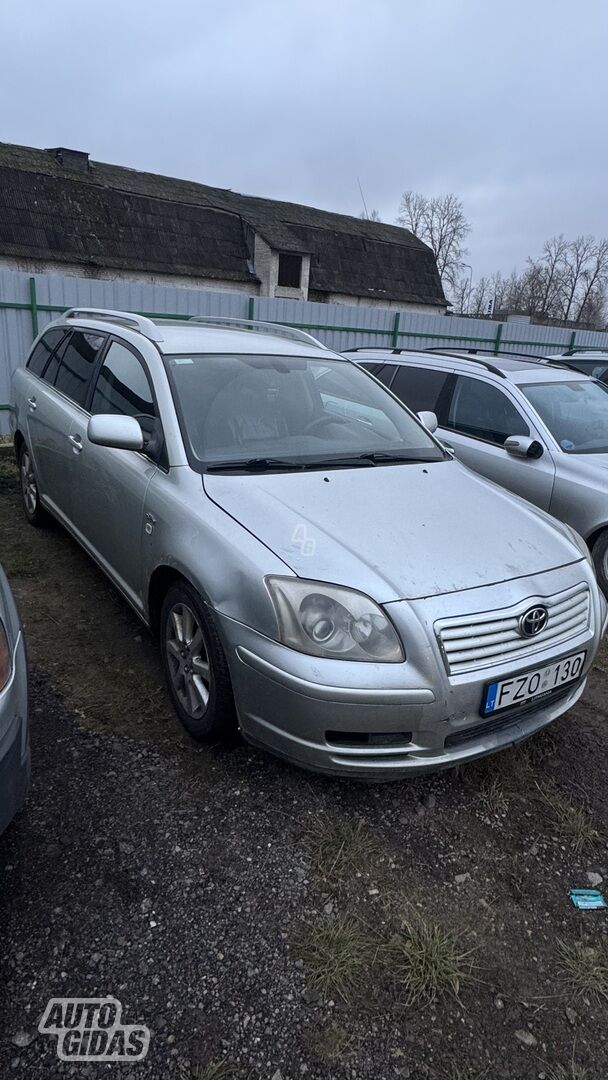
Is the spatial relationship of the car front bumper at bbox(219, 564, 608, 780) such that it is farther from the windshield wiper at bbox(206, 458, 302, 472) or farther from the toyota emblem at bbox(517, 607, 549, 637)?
the windshield wiper at bbox(206, 458, 302, 472)

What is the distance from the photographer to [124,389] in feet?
11.6

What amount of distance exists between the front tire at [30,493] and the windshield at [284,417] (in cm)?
228

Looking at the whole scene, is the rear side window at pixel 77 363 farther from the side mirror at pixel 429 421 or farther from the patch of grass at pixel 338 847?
the patch of grass at pixel 338 847

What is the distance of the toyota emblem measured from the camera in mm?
2320

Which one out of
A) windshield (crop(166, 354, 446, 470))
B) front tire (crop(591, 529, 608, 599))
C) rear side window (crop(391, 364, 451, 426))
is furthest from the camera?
rear side window (crop(391, 364, 451, 426))

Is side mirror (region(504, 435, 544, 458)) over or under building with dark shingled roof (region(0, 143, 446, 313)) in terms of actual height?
under

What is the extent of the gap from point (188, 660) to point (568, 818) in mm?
1658

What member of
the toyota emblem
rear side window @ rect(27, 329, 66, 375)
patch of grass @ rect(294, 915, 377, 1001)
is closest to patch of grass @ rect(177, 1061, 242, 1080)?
patch of grass @ rect(294, 915, 377, 1001)

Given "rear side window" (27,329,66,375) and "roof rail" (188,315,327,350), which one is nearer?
"roof rail" (188,315,327,350)

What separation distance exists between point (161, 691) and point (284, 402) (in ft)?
5.33

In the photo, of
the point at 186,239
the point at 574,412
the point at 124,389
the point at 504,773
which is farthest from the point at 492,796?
the point at 186,239

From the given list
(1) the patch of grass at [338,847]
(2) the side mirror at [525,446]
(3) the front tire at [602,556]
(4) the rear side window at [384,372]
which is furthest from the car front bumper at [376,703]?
(4) the rear side window at [384,372]

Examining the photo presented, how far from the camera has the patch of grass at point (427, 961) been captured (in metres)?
1.82

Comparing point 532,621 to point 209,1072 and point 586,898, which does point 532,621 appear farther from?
point 209,1072
